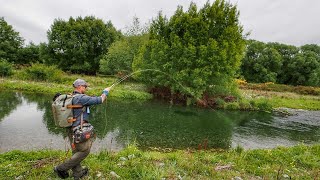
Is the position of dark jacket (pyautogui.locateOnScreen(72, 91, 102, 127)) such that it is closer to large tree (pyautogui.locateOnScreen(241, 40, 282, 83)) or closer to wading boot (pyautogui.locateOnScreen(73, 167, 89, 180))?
wading boot (pyautogui.locateOnScreen(73, 167, 89, 180))

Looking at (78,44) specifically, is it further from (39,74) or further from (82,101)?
(82,101)

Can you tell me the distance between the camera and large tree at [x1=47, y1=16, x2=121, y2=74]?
207 feet

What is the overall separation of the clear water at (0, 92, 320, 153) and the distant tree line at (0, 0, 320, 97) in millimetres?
4138

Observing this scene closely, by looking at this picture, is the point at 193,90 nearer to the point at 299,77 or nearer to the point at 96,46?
the point at 96,46

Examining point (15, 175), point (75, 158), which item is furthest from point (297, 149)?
point (15, 175)

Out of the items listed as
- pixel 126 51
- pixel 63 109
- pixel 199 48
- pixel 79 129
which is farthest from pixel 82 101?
pixel 126 51

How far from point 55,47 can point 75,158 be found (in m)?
61.3

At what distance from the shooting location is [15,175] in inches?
332

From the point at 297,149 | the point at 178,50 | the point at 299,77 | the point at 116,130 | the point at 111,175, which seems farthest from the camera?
the point at 299,77

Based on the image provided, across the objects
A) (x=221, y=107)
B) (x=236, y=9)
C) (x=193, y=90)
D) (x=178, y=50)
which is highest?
(x=236, y=9)

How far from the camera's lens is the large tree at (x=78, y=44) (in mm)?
63156

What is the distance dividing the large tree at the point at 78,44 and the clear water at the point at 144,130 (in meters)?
35.6

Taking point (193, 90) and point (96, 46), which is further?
point (96, 46)

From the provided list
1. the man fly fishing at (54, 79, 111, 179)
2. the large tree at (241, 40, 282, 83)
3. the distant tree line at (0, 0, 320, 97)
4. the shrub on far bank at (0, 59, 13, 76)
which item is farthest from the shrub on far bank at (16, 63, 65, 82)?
the large tree at (241, 40, 282, 83)
